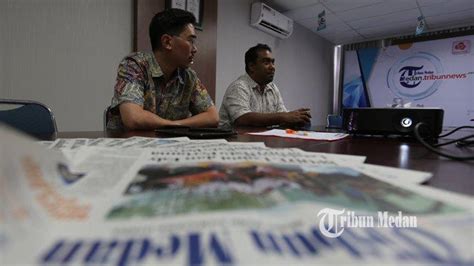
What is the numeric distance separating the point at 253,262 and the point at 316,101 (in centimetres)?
482

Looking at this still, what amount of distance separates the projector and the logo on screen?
166 inches

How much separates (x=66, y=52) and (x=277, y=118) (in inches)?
51.9

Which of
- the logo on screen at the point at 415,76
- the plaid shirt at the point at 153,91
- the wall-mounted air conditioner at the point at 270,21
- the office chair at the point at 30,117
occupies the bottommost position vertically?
the office chair at the point at 30,117

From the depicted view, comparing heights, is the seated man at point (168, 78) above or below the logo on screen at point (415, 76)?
below

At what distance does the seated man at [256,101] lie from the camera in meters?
1.50

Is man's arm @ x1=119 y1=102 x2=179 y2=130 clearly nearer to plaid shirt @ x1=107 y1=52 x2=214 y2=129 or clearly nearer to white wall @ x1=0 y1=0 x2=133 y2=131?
plaid shirt @ x1=107 y1=52 x2=214 y2=129

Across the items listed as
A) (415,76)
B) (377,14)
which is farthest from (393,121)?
(415,76)

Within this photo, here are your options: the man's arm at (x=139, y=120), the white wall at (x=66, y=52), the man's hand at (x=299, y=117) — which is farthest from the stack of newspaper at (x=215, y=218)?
the white wall at (x=66, y=52)

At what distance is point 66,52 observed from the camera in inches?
67.2

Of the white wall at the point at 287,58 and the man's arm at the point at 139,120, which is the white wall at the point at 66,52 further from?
the white wall at the point at 287,58

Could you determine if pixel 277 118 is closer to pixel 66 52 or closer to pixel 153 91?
pixel 153 91

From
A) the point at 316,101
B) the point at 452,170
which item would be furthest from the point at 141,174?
the point at 316,101

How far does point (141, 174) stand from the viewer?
28 cm

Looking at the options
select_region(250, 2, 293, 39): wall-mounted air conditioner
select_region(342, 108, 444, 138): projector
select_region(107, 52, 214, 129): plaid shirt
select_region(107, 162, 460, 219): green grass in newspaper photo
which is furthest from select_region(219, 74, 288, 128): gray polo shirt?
select_region(107, 162, 460, 219): green grass in newspaper photo
